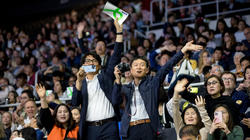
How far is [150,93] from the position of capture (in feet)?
15.2

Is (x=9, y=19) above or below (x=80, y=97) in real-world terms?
above

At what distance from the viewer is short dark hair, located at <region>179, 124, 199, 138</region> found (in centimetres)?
481

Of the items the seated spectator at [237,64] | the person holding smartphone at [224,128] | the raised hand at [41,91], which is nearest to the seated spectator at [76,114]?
the raised hand at [41,91]

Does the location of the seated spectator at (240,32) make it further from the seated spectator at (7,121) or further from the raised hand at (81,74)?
the raised hand at (81,74)

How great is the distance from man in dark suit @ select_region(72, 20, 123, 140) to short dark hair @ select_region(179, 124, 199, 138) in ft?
2.43

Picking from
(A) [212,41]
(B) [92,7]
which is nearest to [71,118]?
(A) [212,41]

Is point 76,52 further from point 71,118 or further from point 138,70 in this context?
point 138,70

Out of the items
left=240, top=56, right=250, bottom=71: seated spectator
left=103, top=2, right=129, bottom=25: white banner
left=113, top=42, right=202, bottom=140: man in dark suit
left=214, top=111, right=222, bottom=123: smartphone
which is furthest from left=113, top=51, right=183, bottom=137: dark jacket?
left=240, top=56, right=250, bottom=71: seated spectator

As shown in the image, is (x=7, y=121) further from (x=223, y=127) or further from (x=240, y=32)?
(x=240, y=32)

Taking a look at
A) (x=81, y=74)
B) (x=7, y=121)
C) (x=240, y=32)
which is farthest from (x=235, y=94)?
(x=7, y=121)

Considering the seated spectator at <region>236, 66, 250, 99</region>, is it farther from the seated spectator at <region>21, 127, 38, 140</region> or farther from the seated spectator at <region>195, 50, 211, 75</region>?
the seated spectator at <region>21, 127, 38, 140</region>

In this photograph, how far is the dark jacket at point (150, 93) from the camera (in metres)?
4.54

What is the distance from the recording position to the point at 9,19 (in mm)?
19969

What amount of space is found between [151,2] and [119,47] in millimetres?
7630
